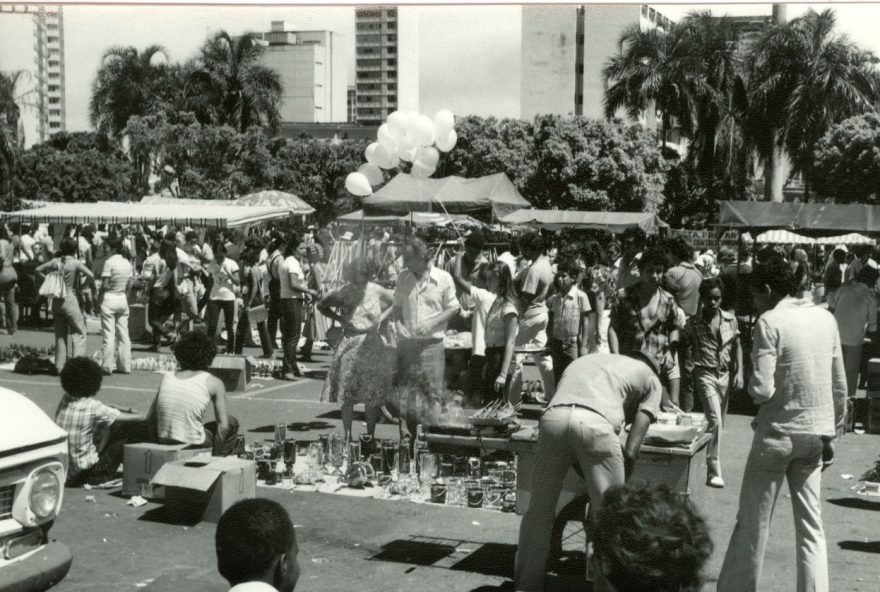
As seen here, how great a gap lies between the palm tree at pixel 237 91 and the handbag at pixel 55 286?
17.9m

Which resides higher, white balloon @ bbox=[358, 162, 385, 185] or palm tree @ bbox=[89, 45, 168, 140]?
palm tree @ bbox=[89, 45, 168, 140]

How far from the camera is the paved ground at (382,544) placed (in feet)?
19.4

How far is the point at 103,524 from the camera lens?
22.8 feet

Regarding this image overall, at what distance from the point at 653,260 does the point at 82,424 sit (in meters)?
4.35

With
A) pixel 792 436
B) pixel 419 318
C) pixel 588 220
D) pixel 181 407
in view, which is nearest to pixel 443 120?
pixel 419 318

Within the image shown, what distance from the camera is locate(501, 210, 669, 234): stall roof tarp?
32406 millimetres

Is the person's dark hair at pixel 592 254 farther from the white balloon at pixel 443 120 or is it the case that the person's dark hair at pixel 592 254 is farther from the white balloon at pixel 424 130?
the white balloon at pixel 424 130

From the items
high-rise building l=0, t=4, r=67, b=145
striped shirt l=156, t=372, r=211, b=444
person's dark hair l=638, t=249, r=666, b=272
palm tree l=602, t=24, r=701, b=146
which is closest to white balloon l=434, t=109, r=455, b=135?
high-rise building l=0, t=4, r=67, b=145

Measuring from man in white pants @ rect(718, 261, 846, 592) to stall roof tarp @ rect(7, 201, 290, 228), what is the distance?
14.0m

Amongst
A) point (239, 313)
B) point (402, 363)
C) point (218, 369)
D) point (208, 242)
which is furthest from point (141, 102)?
point (402, 363)

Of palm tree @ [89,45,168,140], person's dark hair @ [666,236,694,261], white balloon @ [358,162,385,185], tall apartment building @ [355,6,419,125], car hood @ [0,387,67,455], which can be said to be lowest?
car hood @ [0,387,67,455]

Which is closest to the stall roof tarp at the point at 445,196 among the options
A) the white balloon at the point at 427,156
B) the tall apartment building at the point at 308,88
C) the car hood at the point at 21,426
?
the white balloon at the point at 427,156

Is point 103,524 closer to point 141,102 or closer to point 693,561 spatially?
point 693,561

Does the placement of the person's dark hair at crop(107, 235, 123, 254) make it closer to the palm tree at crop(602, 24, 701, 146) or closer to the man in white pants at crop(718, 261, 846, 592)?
the man in white pants at crop(718, 261, 846, 592)
